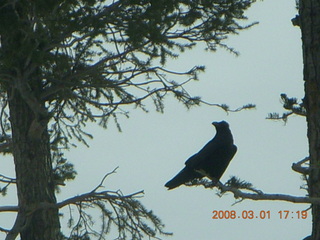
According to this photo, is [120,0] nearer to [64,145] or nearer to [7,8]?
[7,8]

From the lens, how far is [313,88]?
21.6 ft

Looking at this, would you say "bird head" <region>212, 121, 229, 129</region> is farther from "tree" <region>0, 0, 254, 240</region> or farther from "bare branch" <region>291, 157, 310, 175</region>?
"bare branch" <region>291, 157, 310, 175</region>

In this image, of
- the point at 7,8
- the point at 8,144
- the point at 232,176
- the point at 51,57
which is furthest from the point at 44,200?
the point at 232,176

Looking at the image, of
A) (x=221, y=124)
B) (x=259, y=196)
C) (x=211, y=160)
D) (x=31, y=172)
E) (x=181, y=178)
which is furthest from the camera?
(x=221, y=124)

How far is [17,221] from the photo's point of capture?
36.8 ft

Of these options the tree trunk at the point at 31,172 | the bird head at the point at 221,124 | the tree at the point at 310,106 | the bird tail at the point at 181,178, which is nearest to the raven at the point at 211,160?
the bird tail at the point at 181,178

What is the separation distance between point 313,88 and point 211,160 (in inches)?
177

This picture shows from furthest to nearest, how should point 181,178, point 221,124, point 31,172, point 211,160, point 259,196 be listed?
point 221,124
point 31,172
point 211,160
point 181,178
point 259,196

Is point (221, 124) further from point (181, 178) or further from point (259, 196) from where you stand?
point (259, 196)

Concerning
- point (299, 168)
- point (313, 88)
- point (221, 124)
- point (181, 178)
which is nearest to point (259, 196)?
point (299, 168)

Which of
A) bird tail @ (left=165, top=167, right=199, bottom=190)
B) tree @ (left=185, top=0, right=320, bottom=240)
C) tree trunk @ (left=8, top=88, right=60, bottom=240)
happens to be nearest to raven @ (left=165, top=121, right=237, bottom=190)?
bird tail @ (left=165, top=167, right=199, bottom=190)

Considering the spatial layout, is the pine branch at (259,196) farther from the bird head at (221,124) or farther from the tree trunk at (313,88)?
the bird head at (221,124)

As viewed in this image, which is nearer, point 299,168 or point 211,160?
point 299,168

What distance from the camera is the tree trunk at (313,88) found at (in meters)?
6.52
